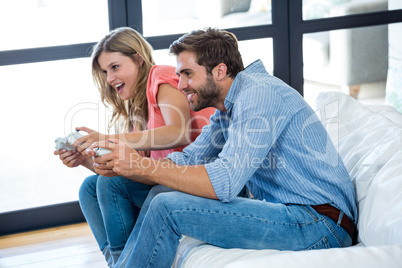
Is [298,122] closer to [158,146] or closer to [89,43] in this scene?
[158,146]

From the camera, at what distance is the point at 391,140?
5.56 ft

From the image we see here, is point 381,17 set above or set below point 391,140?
above

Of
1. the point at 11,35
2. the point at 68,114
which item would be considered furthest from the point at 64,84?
the point at 11,35

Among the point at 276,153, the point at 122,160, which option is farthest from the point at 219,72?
the point at 122,160

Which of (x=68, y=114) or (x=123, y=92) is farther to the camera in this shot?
(x=68, y=114)

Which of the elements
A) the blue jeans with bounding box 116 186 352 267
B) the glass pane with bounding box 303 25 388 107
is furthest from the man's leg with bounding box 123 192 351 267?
the glass pane with bounding box 303 25 388 107

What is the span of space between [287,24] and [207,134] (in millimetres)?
1366

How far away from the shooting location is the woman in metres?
1.96

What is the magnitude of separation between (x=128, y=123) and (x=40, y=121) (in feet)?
2.32

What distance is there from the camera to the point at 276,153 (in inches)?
65.1

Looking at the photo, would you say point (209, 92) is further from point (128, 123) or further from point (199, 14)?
point (199, 14)

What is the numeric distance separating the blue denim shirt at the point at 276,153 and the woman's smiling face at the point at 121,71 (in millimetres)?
643

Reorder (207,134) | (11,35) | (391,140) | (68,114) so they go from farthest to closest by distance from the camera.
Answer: (68,114) → (11,35) → (207,134) → (391,140)

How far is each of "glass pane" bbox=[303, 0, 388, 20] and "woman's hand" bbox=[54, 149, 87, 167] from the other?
1.60 m
